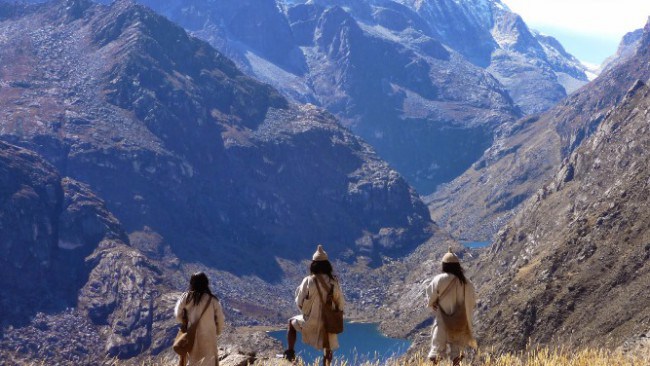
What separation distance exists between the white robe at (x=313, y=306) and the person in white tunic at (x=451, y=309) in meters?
3.07

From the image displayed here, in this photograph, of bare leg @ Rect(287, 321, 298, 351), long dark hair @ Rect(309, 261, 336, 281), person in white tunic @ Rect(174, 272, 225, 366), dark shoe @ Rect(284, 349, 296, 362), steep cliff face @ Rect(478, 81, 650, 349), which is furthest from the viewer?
steep cliff face @ Rect(478, 81, 650, 349)

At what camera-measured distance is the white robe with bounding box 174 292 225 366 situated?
23.5 m

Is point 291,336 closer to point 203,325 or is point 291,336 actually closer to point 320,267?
point 320,267

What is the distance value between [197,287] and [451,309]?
771cm

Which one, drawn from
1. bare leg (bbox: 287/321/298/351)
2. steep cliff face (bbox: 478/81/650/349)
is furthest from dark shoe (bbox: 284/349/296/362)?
steep cliff face (bbox: 478/81/650/349)

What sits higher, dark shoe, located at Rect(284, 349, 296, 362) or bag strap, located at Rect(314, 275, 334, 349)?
bag strap, located at Rect(314, 275, 334, 349)

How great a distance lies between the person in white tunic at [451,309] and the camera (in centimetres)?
2380

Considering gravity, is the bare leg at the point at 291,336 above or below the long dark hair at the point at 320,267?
below

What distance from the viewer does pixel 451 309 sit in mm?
24016

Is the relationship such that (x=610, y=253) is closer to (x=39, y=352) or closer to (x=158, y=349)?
(x=158, y=349)

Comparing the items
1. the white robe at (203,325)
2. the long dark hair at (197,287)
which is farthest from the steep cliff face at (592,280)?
the long dark hair at (197,287)

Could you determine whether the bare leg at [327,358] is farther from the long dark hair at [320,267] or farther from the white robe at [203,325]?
the white robe at [203,325]

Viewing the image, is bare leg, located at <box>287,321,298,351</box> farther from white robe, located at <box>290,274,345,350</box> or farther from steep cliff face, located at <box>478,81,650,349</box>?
steep cliff face, located at <box>478,81,650,349</box>

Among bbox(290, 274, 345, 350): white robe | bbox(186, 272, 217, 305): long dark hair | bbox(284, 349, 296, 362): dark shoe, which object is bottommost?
bbox(284, 349, 296, 362): dark shoe
